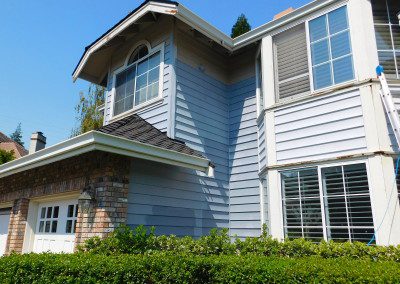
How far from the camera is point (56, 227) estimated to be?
7.45 m

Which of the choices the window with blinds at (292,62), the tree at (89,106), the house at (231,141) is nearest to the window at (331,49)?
the house at (231,141)

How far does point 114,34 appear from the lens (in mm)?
8602

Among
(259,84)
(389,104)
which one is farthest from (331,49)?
(259,84)

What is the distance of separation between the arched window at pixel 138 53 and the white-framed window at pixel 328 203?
4966 mm

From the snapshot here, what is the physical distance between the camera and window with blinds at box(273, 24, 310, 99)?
703cm

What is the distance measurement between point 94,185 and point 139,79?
145 inches

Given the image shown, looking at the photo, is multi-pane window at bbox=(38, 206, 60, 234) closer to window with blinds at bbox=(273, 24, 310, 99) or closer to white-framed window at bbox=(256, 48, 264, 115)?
white-framed window at bbox=(256, 48, 264, 115)

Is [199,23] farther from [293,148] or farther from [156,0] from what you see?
[293,148]

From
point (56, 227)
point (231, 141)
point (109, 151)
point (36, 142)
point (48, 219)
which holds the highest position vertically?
point (36, 142)

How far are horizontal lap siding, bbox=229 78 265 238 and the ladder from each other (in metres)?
2.64

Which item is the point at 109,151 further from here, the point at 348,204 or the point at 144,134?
the point at 348,204

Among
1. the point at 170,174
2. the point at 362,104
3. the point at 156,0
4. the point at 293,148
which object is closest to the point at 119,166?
the point at 170,174

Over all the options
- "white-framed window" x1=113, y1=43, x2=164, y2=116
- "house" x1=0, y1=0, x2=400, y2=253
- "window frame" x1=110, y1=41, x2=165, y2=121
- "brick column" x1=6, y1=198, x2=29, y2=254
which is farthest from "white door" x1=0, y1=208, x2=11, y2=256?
"white-framed window" x1=113, y1=43, x2=164, y2=116

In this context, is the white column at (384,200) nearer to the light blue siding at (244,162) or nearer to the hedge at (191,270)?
the hedge at (191,270)
